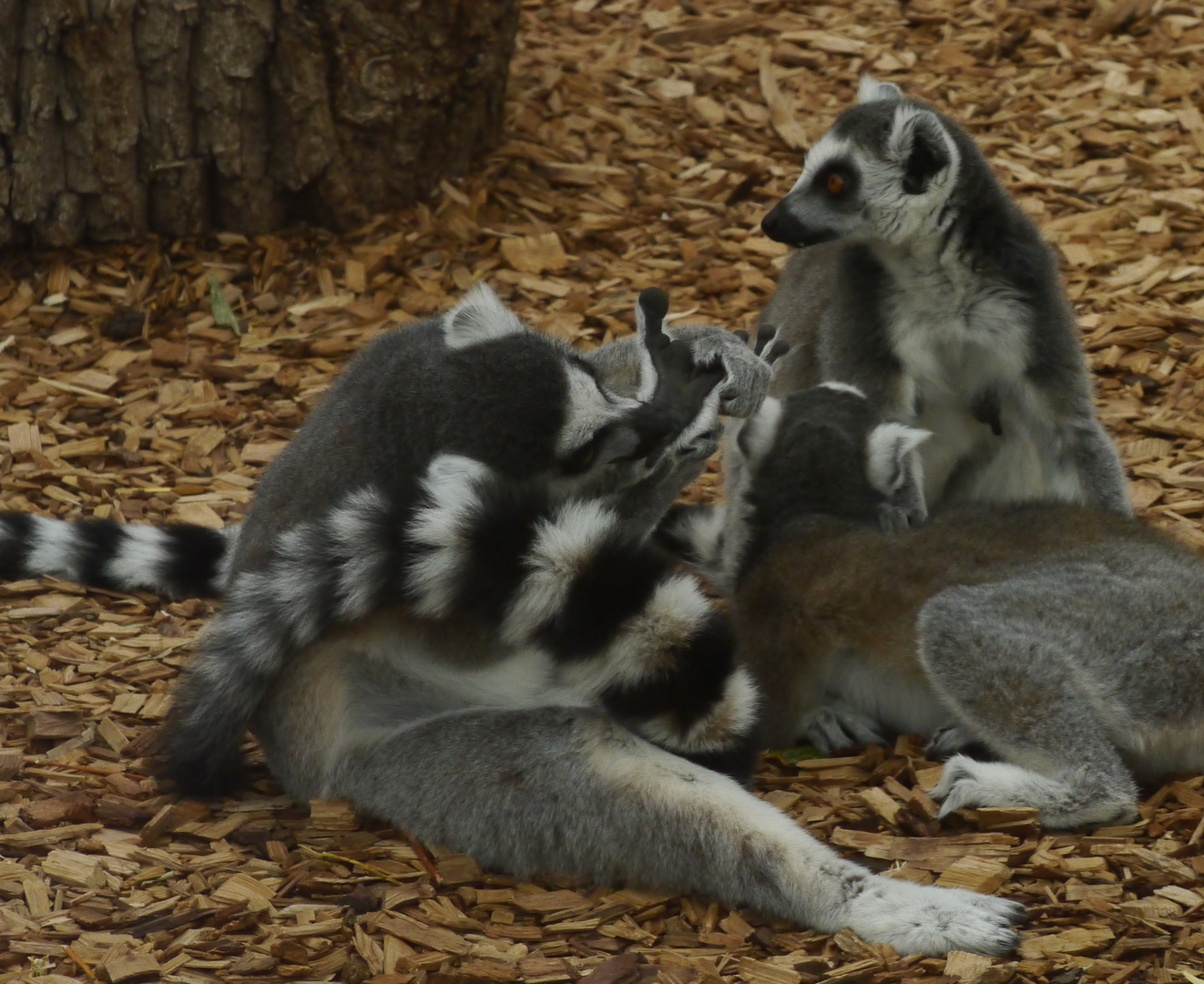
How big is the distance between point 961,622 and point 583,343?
3.08m

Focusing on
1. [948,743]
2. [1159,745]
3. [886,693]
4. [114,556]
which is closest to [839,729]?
[886,693]

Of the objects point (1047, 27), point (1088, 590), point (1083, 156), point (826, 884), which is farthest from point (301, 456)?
point (1047, 27)

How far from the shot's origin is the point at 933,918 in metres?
3.61

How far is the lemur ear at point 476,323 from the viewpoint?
4402mm

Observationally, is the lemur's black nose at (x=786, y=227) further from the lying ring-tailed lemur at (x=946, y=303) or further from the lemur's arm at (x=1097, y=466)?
the lemur's arm at (x=1097, y=466)

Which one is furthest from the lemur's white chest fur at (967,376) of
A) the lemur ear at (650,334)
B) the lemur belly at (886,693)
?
the lemur ear at (650,334)

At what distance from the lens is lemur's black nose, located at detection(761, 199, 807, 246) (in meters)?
5.66

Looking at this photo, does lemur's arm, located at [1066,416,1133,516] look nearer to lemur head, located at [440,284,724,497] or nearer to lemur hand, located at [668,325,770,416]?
lemur hand, located at [668,325,770,416]

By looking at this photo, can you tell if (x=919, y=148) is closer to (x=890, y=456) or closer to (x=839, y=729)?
(x=890, y=456)

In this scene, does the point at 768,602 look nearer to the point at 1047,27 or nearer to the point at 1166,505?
the point at 1166,505

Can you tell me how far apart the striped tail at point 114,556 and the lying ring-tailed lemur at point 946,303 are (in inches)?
85.2

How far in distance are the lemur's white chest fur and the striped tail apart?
2540 mm

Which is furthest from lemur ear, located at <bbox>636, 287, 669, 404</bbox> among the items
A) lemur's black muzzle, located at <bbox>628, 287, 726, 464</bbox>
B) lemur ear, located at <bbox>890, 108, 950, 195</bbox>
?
lemur ear, located at <bbox>890, 108, 950, 195</bbox>

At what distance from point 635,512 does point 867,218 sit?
1724mm
